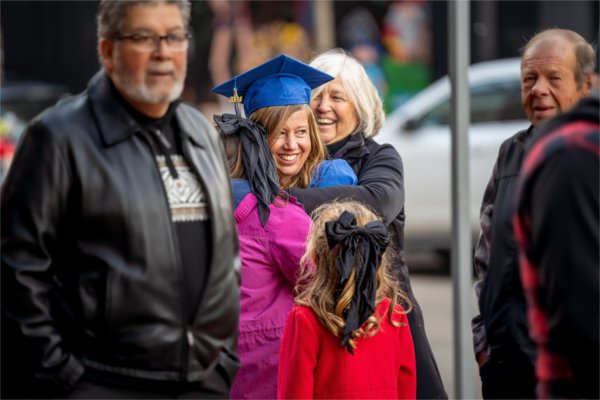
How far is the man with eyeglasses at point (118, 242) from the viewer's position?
9.98ft

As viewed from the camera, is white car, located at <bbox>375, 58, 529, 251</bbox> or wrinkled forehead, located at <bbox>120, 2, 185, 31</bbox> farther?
white car, located at <bbox>375, 58, 529, 251</bbox>

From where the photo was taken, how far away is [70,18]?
1922 centimetres

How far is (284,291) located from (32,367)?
1.20 metres

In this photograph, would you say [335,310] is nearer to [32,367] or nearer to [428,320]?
[32,367]

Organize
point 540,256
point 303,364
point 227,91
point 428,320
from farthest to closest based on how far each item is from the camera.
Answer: point 428,320
point 227,91
point 303,364
point 540,256

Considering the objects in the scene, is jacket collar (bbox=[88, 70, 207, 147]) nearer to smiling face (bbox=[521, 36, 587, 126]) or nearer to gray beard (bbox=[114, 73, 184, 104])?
gray beard (bbox=[114, 73, 184, 104])

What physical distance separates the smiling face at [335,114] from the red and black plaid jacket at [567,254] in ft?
6.50

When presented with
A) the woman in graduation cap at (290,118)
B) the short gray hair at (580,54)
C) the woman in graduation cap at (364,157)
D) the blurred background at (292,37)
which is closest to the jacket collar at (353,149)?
the woman in graduation cap at (364,157)

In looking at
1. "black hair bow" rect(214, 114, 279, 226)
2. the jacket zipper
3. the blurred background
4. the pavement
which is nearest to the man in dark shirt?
"black hair bow" rect(214, 114, 279, 226)

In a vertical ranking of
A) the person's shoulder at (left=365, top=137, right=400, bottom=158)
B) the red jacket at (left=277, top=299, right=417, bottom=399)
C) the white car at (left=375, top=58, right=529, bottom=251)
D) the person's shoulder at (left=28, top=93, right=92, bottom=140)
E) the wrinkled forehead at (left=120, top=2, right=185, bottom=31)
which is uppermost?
the wrinkled forehead at (left=120, top=2, right=185, bottom=31)

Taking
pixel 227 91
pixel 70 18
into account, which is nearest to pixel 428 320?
pixel 227 91

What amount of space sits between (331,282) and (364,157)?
2.93 feet

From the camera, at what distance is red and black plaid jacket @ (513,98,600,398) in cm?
261

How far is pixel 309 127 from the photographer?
442 cm
